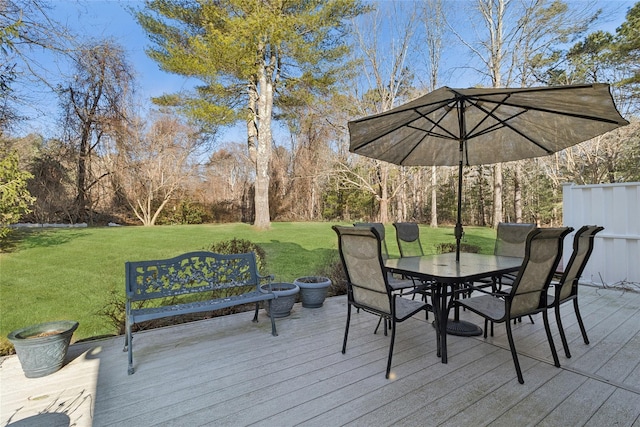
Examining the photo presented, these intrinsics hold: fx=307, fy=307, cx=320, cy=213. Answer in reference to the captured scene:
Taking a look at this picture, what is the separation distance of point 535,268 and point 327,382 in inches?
64.7

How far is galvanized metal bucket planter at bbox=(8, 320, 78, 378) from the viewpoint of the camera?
2145 millimetres

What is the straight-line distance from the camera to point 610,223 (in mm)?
4570

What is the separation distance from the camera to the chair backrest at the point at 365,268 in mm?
2182

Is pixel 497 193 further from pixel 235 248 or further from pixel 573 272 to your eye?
pixel 235 248

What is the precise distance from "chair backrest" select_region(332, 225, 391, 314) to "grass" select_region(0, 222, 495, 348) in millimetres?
2520

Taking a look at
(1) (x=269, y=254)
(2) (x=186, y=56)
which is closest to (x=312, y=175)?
(2) (x=186, y=56)

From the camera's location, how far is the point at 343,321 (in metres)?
3.27

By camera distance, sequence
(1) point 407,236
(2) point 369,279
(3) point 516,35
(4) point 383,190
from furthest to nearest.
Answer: (4) point 383,190 → (3) point 516,35 → (1) point 407,236 → (2) point 369,279

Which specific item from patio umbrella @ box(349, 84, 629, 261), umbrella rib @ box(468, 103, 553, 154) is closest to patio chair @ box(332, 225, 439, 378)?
patio umbrella @ box(349, 84, 629, 261)

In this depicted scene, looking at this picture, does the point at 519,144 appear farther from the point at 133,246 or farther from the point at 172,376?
the point at 133,246

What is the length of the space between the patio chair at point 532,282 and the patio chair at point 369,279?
1.78 ft

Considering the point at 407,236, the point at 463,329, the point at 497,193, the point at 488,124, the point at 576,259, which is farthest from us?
the point at 497,193

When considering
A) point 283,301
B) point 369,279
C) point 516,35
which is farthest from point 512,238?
point 516,35

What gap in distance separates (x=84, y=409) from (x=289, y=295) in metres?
1.89
